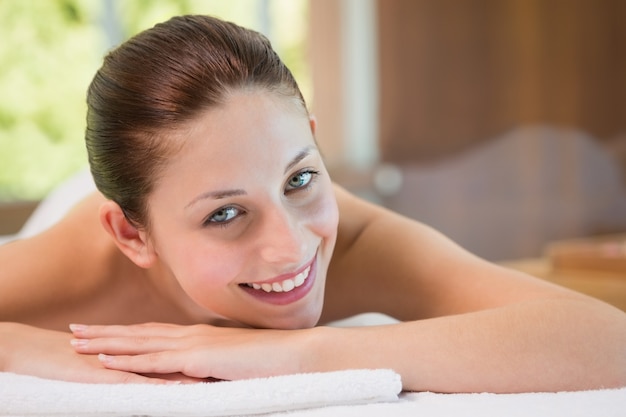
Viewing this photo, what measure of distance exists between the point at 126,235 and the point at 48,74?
2.75 m

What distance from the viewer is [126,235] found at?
1.48 m

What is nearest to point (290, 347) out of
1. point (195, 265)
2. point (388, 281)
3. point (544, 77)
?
point (195, 265)

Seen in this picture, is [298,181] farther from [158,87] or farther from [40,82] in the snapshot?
[40,82]

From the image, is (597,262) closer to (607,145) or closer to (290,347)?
(607,145)

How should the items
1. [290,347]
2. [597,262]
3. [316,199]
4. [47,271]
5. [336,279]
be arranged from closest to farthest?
[290,347]
[316,199]
[47,271]
[336,279]
[597,262]

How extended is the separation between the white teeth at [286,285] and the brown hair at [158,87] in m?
0.21

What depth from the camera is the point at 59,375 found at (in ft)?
4.16

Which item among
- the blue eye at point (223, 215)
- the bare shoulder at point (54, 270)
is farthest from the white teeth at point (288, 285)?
the bare shoulder at point (54, 270)

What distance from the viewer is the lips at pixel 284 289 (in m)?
1.35

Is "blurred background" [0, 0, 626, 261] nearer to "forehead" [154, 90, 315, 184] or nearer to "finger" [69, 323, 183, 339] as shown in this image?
"finger" [69, 323, 183, 339]

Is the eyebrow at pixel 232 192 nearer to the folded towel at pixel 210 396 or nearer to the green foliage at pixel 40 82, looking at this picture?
the folded towel at pixel 210 396

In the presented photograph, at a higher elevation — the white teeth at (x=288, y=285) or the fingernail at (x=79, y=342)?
the white teeth at (x=288, y=285)

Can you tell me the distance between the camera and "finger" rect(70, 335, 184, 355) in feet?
4.19

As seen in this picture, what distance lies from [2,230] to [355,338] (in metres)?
2.96
